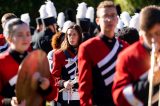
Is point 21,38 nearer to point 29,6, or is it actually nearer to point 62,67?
point 62,67

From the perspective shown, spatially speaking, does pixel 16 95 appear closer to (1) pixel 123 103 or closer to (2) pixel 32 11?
(1) pixel 123 103

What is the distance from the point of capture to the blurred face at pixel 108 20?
625 cm

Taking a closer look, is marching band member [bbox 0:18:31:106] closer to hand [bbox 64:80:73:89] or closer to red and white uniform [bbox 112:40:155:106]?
red and white uniform [bbox 112:40:155:106]

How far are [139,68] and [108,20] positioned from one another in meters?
1.45

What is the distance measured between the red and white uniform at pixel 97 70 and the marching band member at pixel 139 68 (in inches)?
48.6

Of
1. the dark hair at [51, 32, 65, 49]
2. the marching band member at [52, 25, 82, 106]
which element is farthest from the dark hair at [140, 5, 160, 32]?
the dark hair at [51, 32, 65, 49]

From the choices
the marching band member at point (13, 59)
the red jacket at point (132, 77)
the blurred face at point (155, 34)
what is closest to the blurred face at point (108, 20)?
the marching band member at point (13, 59)

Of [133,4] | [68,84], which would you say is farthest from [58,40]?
[133,4]

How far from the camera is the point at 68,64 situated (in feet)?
27.6

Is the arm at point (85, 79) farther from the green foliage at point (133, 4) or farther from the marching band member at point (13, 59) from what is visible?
the green foliage at point (133, 4)

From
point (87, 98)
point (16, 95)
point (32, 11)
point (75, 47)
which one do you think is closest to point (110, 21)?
point (87, 98)

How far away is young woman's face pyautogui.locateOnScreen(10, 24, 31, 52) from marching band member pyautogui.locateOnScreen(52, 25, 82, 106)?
2236 millimetres

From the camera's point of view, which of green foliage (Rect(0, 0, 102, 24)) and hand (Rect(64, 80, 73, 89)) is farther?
green foliage (Rect(0, 0, 102, 24))

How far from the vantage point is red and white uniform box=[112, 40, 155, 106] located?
15.8ft
